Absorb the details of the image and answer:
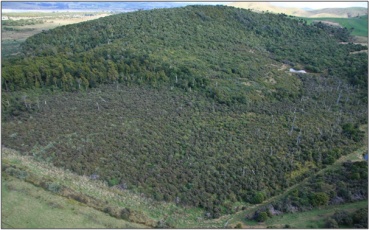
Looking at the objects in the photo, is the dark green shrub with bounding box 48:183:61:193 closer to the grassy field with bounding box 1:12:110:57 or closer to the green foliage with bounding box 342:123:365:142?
the green foliage with bounding box 342:123:365:142

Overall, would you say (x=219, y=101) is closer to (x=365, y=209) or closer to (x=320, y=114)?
(x=320, y=114)

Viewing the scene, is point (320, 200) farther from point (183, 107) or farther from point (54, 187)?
point (54, 187)

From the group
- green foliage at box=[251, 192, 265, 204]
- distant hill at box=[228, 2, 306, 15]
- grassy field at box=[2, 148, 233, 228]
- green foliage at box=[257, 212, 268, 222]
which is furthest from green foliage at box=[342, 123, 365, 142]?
distant hill at box=[228, 2, 306, 15]

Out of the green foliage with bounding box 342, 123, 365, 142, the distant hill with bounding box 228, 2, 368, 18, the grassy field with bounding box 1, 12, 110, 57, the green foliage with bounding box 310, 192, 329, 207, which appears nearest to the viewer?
the green foliage with bounding box 310, 192, 329, 207

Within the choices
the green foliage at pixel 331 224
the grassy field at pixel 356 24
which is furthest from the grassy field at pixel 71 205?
the grassy field at pixel 356 24

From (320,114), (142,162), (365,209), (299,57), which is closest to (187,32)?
(299,57)

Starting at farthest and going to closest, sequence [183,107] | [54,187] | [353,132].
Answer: [183,107] → [353,132] → [54,187]

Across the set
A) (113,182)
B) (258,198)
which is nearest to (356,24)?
(258,198)

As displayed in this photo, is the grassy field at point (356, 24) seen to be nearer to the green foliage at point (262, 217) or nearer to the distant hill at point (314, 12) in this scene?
the distant hill at point (314, 12)
